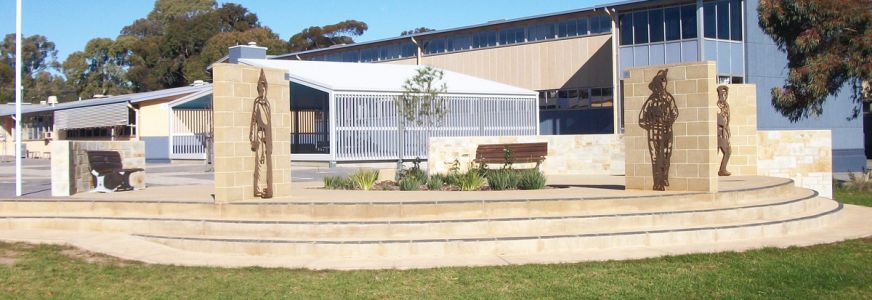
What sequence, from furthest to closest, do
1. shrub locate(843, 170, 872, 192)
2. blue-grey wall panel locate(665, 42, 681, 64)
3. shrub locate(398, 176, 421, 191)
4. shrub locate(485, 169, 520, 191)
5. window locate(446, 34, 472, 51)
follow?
window locate(446, 34, 472, 51), blue-grey wall panel locate(665, 42, 681, 64), shrub locate(843, 170, 872, 192), shrub locate(398, 176, 421, 191), shrub locate(485, 169, 520, 191)

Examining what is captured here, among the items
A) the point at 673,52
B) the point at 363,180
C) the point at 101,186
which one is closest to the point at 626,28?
the point at 673,52

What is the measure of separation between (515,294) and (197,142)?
3028 centimetres

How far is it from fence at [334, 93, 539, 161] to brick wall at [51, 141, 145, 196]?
12.1 metres

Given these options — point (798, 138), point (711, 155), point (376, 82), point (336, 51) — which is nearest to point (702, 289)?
point (711, 155)

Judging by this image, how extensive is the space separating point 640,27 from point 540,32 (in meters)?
6.09

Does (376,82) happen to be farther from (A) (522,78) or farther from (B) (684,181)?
(B) (684,181)

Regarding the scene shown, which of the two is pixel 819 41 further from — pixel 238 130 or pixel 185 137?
pixel 185 137

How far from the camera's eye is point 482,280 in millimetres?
8898

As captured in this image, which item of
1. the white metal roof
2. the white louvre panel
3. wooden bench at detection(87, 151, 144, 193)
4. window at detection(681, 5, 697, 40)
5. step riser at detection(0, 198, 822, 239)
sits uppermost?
window at detection(681, 5, 697, 40)

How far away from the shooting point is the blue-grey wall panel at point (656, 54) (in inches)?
1359

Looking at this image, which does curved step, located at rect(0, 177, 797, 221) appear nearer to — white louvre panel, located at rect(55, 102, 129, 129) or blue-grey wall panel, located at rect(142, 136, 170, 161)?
blue-grey wall panel, located at rect(142, 136, 170, 161)

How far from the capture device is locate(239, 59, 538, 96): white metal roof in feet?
98.2

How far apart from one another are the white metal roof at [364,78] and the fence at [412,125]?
0.26 metres

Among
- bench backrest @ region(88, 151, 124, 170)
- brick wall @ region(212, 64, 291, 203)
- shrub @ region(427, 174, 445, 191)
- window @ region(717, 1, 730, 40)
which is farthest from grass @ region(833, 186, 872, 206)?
bench backrest @ region(88, 151, 124, 170)
